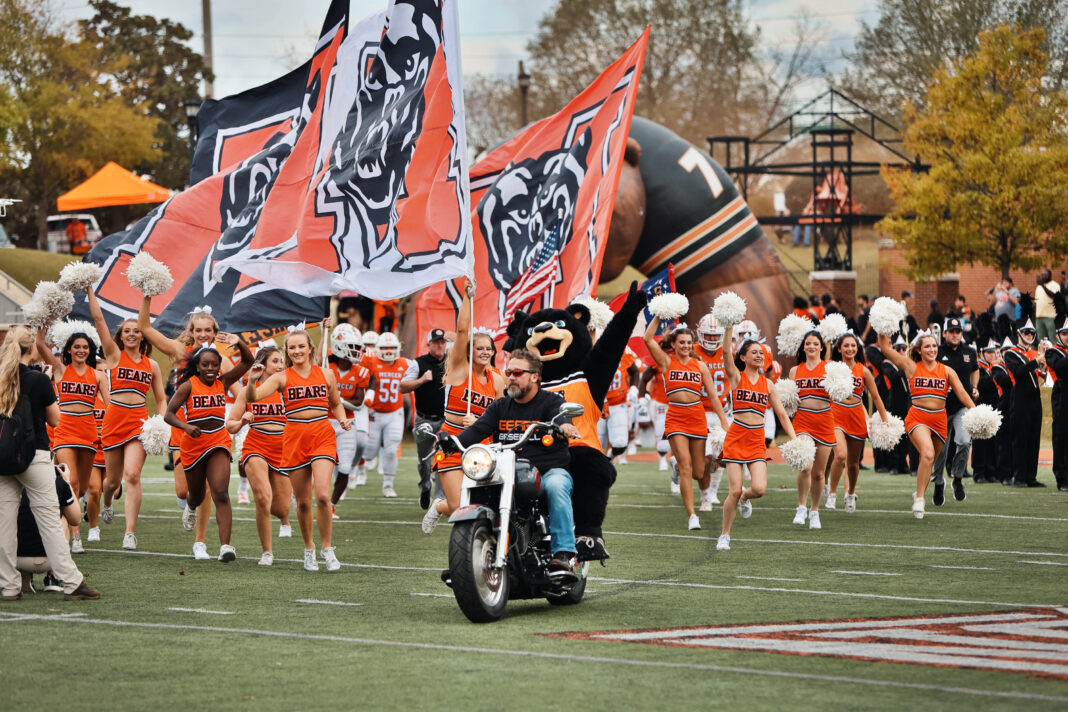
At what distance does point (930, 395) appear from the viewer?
50.1 ft

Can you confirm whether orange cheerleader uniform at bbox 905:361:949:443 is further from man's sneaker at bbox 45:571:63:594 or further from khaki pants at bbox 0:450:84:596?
khaki pants at bbox 0:450:84:596

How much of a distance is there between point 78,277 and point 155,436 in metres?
1.59

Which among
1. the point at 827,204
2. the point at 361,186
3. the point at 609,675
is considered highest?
the point at 827,204

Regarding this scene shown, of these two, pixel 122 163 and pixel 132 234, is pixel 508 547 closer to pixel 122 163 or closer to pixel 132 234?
pixel 132 234

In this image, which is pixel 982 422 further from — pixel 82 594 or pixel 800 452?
pixel 82 594

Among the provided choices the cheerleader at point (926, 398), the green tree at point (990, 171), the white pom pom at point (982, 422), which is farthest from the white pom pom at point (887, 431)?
the green tree at point (990, 171)

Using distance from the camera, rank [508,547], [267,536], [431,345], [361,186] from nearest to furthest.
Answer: [508,547]
[267,536]
[361,186]
[431,345]

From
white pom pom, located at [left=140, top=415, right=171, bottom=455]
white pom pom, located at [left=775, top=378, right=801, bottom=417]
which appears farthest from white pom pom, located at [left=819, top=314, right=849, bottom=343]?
white pom pom, located at [left=140, top=415, right=171, bottom=455]

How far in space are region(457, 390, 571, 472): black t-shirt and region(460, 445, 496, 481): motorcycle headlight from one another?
16.2 inches

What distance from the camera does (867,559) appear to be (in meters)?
11.8

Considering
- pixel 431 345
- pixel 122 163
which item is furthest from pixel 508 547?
pixel 122 163

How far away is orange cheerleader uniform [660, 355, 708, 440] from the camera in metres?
14.5

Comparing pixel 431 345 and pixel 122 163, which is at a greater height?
pixel 122 163

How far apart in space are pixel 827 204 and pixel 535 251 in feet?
88.0
